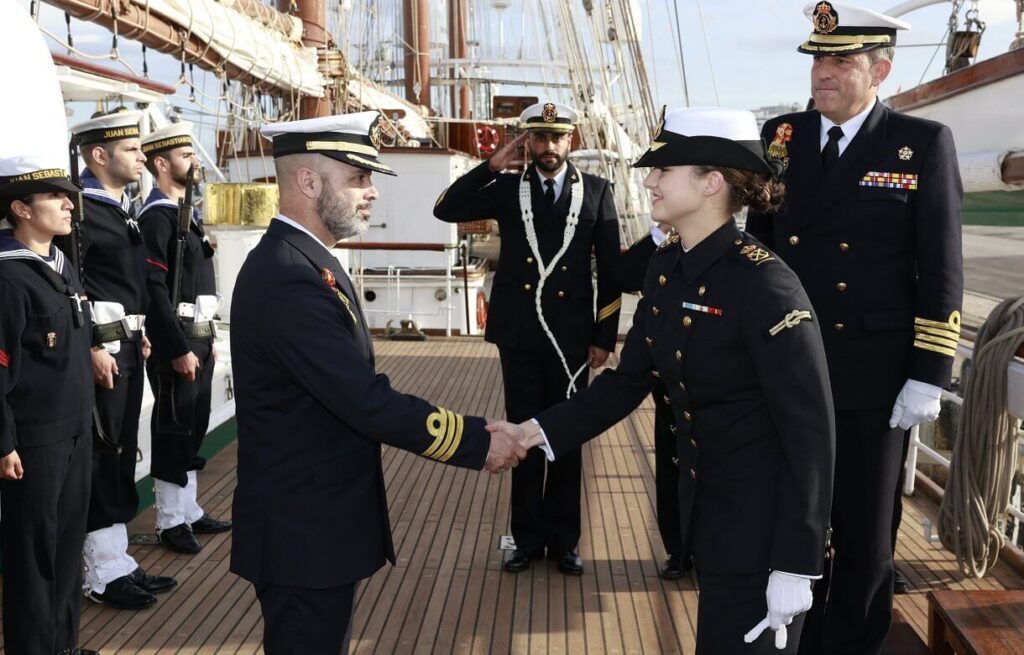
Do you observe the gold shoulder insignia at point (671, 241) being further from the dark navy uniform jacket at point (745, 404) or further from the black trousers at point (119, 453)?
the black trousers at point (119, 453)

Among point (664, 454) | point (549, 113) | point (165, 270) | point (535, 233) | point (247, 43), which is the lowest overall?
A: point (664, 454)

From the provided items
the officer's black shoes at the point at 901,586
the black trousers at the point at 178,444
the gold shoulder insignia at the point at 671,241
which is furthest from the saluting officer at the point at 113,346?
the officer's black shoes at the point at 901,586

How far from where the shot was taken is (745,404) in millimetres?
2018

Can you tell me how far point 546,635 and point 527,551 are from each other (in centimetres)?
61

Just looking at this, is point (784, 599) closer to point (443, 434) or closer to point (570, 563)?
point (443, 434)

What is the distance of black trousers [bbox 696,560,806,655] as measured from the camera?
200 cm

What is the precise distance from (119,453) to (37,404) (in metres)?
0.90

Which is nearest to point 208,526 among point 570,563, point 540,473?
point 540,473

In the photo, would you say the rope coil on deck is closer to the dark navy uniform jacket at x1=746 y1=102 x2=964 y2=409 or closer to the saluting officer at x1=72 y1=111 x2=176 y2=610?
the dark navy uniform jacket at x1=746 y1=102 x2=964 y2=409

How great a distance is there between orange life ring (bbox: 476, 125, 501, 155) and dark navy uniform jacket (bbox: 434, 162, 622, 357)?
62.2 ft

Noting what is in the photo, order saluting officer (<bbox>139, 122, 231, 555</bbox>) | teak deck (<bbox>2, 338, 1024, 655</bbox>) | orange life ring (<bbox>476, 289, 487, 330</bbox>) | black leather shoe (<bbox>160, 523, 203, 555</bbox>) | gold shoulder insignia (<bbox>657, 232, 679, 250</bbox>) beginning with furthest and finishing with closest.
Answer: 1. orange life ring (<bbox>476, 289, 487, 330</bbox>)
2. black leather shoe (<bbox>160, 523, 203, 555</bbox>)
3. saluting officer (<bbox>139, 122, 231, 555</bbox>)
4. teak deck (<bbox>2, 338, 1024, 655</bbox>)
5. gold shoulder insignia (<bbox>657, 232, 679, 250</bbox>)

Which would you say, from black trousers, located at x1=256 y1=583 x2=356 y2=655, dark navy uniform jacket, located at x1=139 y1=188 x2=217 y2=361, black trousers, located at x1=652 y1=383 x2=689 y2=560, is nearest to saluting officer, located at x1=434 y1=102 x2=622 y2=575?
black trousers, located at x1=652 y1=383 x2=689 y2=560

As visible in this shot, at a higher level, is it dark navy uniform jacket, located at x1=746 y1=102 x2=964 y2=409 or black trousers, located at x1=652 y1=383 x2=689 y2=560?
dark navy uniform jacket, located at x1=746 y1=102 x2=964 y2=409

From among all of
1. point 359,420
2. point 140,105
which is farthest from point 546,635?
point 140,105
